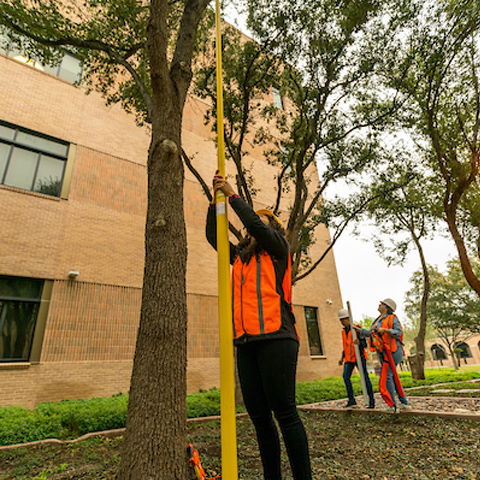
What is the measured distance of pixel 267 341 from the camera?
6.54 feet

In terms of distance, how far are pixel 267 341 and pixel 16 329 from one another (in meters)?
9.64

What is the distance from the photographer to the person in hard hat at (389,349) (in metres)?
5.44

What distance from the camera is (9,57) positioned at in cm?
1081

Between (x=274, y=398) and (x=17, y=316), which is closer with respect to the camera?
(x=274, y=398)

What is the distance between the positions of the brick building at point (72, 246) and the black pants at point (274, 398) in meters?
8.77

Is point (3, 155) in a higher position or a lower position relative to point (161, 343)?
higher

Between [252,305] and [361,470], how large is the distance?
232cm

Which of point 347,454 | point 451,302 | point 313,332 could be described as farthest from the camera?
point 451,302

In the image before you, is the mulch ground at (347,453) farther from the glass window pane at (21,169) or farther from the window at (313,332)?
the window at (313,332)

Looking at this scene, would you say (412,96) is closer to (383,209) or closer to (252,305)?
(383,209)

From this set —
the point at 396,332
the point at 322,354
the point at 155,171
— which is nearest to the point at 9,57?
the point at 155,171

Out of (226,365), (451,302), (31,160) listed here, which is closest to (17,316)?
(31,160)

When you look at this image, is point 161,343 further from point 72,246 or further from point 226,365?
point 72,246

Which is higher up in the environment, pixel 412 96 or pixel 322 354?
pixel 412 96
